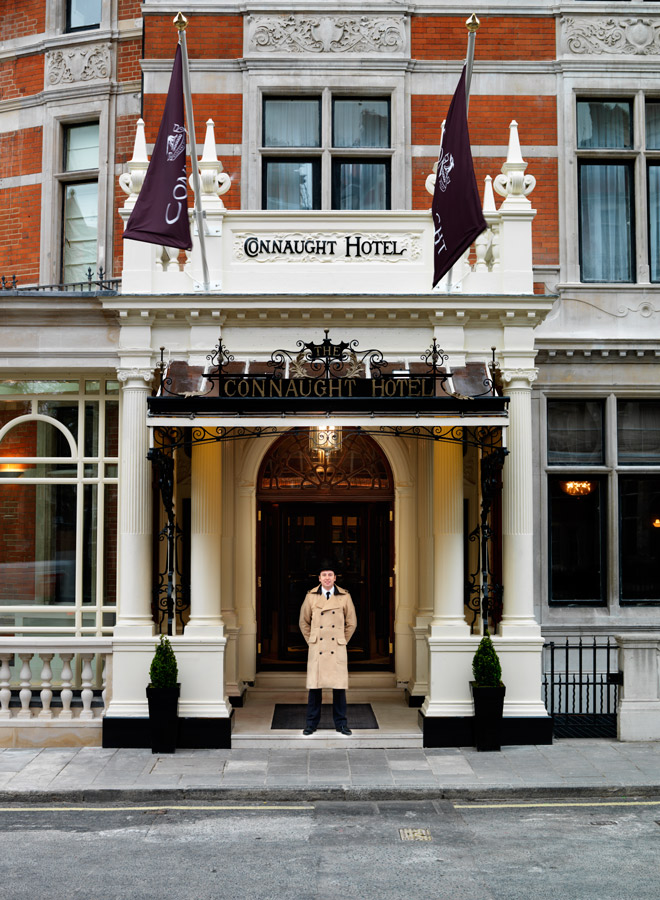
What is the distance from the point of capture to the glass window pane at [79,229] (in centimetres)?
1488

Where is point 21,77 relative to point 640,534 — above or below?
above

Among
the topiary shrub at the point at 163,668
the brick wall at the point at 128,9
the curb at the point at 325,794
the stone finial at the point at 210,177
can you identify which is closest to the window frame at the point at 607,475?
the curb at the point at 325,794

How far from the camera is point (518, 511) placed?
436 inches

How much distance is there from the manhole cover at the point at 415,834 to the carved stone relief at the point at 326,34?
35.6 feet

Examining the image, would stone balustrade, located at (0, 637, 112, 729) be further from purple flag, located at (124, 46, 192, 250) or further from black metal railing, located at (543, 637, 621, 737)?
black metal railing, located at (543, 637, 621, 737)

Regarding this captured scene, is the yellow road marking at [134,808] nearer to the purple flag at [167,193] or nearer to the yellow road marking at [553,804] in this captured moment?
the yellow road marking at [553,804]

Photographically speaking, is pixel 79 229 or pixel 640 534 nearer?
pixel 640 534

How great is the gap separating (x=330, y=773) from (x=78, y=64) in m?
11.5

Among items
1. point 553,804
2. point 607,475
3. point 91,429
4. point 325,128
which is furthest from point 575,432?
point 91,429

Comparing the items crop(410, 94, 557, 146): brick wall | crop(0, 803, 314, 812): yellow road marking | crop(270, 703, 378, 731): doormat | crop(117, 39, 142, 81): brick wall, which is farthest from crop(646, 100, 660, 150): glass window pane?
crop(0, 803, 314, 812): yellow road marking

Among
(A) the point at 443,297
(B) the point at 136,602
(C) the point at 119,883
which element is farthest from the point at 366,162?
(C) the point at 119,883

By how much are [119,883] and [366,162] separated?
10610 millimetres

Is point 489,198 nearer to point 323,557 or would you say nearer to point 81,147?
point 323,557

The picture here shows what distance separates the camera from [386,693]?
43.8ft
